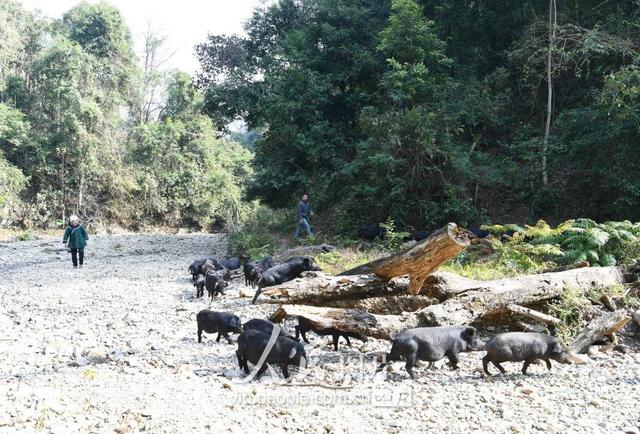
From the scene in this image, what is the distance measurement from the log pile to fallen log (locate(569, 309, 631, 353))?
0.04 ft

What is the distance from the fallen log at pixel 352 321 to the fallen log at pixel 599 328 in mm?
2007

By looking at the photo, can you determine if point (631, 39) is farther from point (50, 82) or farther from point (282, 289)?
point (50, 82)

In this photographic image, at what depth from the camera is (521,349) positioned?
5746 millimetres

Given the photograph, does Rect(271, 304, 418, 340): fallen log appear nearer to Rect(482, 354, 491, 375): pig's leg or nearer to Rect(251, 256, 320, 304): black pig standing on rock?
Rect(482, 354, 491, 375): pig's leg

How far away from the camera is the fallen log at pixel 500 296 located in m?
7.23

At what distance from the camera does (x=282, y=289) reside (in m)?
7.88

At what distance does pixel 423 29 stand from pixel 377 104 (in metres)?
3.36

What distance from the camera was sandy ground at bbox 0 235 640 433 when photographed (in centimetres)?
441

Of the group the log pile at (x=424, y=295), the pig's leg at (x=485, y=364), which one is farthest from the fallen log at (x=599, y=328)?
the pig's leg at (x=485, y=364)

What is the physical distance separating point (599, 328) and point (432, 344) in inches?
98.0

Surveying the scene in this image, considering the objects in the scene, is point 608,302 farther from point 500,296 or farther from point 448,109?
point 448,109

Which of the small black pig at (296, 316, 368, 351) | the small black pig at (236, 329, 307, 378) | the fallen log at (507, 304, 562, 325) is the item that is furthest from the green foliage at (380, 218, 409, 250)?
the small black pig at (236, 329, 307, 378)

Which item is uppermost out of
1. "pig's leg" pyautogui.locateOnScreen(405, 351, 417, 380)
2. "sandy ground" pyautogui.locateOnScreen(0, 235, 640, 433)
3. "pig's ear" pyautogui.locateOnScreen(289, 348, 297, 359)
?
"pig's ear" pyautogui.locateOnScreen(289, 348, 297, 359)

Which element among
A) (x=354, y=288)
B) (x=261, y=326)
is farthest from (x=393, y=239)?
Answer: (x=261, y=326)
